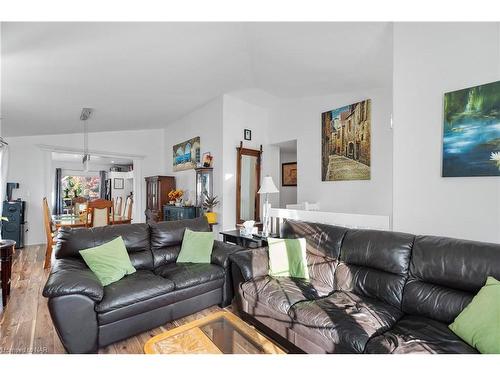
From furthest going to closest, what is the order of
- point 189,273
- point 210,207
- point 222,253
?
point 210,207
point 222,253
point 189,273

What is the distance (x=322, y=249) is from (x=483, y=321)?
1.20 m

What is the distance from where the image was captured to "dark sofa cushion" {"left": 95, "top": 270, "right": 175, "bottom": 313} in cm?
188

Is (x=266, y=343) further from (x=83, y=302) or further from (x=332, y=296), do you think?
(x=83, y=302)

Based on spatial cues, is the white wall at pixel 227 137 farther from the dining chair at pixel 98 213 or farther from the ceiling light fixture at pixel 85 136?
the ceiling light fixture at pixel 85 136

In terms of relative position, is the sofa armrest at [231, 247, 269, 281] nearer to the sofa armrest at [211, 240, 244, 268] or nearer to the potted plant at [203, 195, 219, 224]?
the sofa armrest at [211, 240, 244, 268]

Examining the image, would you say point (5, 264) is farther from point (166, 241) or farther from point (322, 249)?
point (322, 249)

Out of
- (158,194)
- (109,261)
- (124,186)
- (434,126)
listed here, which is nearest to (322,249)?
(434,126)

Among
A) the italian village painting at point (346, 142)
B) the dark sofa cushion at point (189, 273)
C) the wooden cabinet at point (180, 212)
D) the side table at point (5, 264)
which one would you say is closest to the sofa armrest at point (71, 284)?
the dark sofa cushion at point (189, 273)

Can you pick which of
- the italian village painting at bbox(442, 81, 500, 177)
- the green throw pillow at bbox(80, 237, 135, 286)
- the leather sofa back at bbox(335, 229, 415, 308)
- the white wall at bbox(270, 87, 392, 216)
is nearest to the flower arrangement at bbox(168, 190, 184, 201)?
the white wall at bbox(270, 87, 392, 216)

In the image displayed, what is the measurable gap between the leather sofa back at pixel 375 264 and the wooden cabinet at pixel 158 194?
445 cm

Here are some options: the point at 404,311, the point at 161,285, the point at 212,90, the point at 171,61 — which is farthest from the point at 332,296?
the point at 212,90

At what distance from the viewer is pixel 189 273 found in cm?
240

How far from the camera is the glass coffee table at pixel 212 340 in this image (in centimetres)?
141

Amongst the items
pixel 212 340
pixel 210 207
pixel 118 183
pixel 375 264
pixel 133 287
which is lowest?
pixel 212 340
